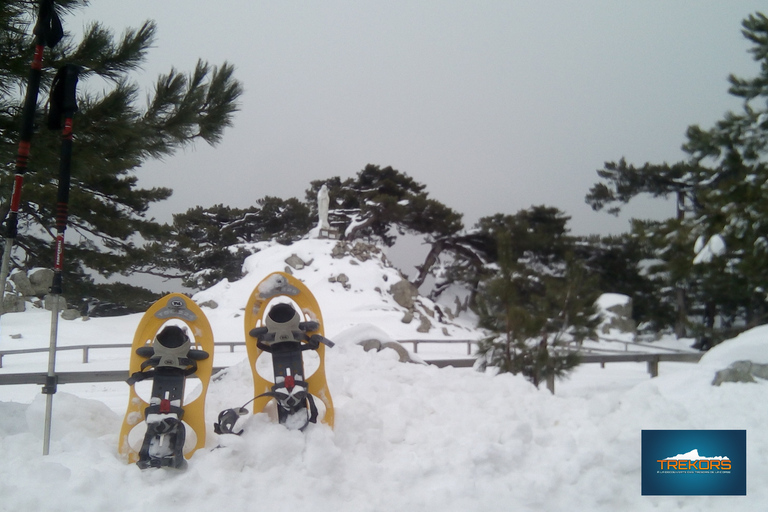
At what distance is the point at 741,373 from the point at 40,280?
18.8 metres

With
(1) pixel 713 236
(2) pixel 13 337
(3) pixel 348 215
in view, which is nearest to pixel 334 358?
(1) pixel 713 236

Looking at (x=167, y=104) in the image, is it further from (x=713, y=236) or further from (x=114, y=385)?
(x=713, y=236)

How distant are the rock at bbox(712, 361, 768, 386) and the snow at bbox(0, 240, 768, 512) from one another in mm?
72

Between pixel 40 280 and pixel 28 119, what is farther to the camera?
pixel 40 280

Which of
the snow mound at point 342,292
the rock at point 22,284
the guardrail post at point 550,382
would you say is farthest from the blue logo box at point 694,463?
the rock at point 22,284

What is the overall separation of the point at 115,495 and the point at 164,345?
3.07 ft

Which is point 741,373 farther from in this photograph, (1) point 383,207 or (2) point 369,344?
(1) point 383,207

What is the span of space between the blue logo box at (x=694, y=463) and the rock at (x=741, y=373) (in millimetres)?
1835

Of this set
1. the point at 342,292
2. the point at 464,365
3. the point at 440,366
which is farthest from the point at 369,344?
the point at 342,292

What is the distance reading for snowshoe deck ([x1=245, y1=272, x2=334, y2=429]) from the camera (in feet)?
9.85

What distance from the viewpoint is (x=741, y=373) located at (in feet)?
14.9

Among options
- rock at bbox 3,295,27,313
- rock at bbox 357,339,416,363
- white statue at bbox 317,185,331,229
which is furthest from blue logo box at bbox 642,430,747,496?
white statue at bbox 317,185,331,229

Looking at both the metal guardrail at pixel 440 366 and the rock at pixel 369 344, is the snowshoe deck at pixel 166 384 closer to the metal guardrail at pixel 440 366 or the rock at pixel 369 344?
the metal guardrail at pixel 440 366

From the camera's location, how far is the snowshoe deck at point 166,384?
2.62 meters
